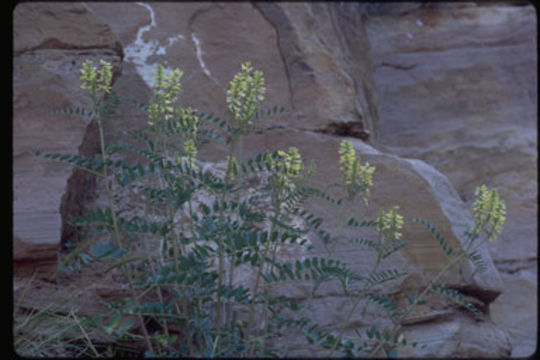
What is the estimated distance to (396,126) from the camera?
5688 millimetres

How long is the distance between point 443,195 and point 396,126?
105 inches

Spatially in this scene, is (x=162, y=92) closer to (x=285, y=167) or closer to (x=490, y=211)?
(x=285, y=167)

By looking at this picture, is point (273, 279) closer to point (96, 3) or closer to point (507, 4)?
point (96, 3)

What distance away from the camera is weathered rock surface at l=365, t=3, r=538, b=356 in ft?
16.9

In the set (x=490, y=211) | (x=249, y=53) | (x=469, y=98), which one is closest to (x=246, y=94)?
(x=490, y=211)

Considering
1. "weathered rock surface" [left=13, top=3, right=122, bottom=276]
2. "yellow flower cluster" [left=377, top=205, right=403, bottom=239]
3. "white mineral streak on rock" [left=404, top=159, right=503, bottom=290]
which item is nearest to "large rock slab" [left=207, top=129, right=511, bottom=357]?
"white mineral streak on rock" [left=404, top=159, right=503, bottom=290]

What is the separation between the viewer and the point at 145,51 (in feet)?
11.7

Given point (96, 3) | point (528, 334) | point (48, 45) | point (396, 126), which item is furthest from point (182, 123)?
point (396, 126)

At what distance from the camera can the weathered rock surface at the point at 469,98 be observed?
5.16m

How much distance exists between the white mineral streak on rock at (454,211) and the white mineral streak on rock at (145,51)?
5.44ft

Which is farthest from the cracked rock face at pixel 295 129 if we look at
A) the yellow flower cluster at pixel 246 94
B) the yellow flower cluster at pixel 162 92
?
the yellow flower cluster at pixel 162 92

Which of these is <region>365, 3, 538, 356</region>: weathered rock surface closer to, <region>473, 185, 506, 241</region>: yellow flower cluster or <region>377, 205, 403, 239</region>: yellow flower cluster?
<region>473, 185, 506, 241</region>: yellow flower cluster

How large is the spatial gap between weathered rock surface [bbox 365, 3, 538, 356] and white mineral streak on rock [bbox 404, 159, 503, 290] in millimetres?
1820

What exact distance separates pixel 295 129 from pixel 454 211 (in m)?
1.00
